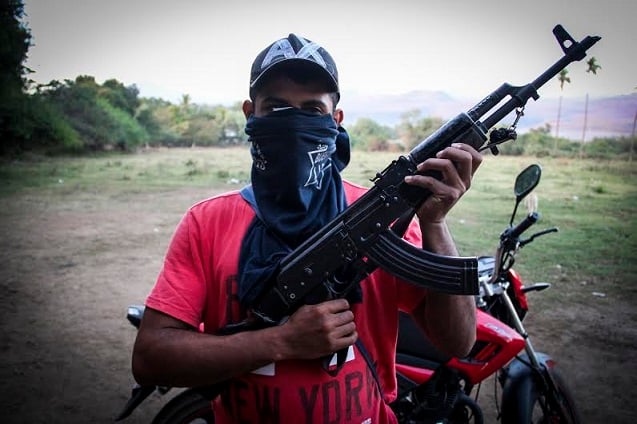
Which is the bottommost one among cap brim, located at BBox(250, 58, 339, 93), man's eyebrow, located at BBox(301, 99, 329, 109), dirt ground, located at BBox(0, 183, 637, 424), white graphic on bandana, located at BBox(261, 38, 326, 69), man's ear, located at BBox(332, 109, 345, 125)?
dirt ground, located at BBox(0, 183, 637, 424)

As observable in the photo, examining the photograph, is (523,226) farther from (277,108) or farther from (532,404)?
(277,108)

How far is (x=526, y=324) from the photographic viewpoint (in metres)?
4.60

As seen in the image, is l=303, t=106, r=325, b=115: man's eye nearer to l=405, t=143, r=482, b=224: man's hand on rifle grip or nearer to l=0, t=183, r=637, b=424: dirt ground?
l=405, t=143, r=482, b=224: man's hand on rifle grip

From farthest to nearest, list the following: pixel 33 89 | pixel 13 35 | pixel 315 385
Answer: pixel 33 89 < pixel 13 35 < pixel 315 385

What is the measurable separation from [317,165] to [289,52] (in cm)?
37

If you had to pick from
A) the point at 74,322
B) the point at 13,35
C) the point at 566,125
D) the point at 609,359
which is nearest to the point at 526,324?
the point at 609,359

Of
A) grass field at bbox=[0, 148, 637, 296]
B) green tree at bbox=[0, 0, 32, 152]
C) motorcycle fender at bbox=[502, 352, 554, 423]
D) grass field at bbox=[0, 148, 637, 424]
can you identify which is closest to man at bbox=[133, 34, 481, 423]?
motorcycle fender at bbox=[502, 352, 554, 423]

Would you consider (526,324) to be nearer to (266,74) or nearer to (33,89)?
(266,74)

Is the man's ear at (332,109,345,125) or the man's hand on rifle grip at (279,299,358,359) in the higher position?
the man's ear at (332,109,345,125)

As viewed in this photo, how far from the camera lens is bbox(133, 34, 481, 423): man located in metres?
1.34

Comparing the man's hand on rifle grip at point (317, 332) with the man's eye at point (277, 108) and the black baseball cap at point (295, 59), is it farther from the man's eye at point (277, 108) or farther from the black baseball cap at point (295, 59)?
the black baseball cap at point (295, 59)

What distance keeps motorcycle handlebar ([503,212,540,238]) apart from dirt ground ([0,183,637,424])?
1820 millimetres

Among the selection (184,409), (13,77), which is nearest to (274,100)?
(184,409)

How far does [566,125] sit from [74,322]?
220 inches
